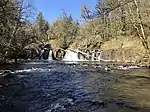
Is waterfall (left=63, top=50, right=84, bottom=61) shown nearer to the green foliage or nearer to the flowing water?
the green foliage

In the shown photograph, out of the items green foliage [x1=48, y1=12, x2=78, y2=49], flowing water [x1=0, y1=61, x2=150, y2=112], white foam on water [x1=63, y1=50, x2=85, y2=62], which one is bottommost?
flowing water [x1=0, y1=61, x2=150, y2=112]

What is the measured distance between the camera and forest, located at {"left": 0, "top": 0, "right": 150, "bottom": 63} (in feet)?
51.6

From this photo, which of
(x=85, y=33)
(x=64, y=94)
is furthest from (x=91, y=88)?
(x=85, y=33)

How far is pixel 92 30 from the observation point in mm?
65438

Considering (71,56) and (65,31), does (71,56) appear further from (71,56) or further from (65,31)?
(65,31)

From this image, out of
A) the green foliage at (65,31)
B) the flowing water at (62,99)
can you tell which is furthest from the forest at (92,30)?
the flowing water at (62,99)

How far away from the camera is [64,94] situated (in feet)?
47.8

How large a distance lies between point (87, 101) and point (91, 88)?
4.00 meters

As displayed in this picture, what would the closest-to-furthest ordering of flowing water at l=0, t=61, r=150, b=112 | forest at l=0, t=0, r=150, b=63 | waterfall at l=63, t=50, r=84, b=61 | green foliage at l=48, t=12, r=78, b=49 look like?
flowing water at l=0, t=61, r=150, b=112, forest at l=0, t=0, r=150, b=63, waterfall at l=63, t=50, r=84, b=61, green foliage at l=48, t=12, r=78, b=49

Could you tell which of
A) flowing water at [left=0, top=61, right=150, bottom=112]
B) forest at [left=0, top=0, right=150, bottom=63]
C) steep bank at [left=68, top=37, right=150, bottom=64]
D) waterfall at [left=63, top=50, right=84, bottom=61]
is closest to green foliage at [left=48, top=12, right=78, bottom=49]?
forest at [left=0, top=0, right=150, bottom=63]

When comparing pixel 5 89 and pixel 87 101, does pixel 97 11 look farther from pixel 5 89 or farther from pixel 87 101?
pixel 5 89

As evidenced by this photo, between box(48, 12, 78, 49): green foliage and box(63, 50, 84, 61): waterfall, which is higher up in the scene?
box(48, 12, 78, 49): green foliage

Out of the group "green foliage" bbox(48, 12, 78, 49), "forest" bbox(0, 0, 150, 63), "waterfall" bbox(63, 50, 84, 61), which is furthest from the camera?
"green foliage" bbox(48, 12, 78, 49)

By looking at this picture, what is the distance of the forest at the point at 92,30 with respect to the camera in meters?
15.7
